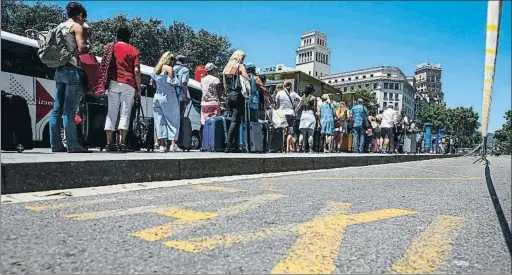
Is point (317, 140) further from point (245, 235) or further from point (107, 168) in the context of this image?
point (245, 235)

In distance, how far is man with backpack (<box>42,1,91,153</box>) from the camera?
4.94 m

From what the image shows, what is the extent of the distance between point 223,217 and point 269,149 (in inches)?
275

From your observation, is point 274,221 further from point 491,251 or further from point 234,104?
point 234,104

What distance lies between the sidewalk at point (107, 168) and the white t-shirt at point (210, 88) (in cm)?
238

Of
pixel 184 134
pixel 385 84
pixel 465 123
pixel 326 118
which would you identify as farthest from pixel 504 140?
pixel 385 84

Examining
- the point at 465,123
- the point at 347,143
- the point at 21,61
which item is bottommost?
the point at 347,143

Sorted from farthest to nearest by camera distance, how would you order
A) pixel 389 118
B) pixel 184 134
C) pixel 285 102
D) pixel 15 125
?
pixel 389 118, pixel 285 102, pixel 184 134, pixel 15 125

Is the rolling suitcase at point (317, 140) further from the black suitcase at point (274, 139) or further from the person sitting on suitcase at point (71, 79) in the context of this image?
the person sitting on suitcase at point (71, 79)

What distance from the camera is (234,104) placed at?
7.34 m

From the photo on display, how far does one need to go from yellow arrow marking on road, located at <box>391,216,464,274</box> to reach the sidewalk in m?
2.84

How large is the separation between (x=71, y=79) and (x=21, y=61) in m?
7.21

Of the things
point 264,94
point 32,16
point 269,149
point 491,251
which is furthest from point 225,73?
point 32,16

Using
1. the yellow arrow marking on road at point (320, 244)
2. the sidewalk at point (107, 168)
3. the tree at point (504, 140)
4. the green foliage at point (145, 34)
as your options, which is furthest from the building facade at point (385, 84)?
the yellow arrow marking on road at point (320, 244)

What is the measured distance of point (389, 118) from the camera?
568 inches
